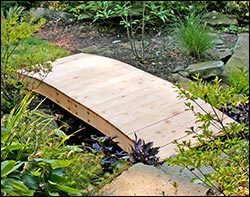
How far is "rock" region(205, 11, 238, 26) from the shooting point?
5.24 m

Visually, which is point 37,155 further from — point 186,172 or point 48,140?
point 186,172

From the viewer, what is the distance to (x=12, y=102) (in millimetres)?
3422

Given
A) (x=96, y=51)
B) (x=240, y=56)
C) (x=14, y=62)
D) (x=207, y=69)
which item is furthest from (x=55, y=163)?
(x=240, y=56)

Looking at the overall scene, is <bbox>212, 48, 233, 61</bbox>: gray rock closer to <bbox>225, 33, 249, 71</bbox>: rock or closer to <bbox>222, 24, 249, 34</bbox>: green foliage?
<bbox>225, 33, 249, 71</bbox>: rock

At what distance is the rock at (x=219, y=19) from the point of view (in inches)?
206

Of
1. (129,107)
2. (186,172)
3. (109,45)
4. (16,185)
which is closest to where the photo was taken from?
(16,185)

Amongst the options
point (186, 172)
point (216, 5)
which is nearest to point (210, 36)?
point (216, 5)

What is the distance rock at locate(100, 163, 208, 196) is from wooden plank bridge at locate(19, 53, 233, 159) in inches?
13.8

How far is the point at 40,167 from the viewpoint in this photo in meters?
2.09

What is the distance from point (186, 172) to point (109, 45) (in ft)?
8.54

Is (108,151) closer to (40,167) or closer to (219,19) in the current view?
(40,167)

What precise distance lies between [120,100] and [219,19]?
243cm

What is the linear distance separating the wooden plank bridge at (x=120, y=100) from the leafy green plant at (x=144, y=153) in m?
0.08

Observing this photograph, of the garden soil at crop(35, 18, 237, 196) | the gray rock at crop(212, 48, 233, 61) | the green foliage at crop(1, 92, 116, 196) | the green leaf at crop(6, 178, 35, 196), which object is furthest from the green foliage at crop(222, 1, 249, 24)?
the green leaf at crop(6, 178, 35, 196)
